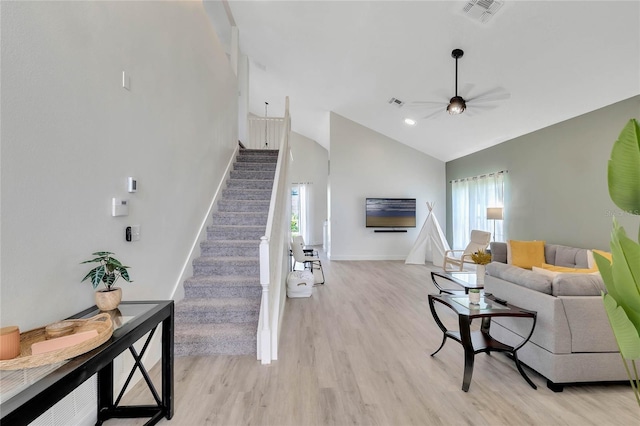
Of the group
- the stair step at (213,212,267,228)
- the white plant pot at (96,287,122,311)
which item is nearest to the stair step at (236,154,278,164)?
the stair step at (213,212,267,228)

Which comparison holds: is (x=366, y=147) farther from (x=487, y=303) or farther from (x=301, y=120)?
(x=487, y=303)

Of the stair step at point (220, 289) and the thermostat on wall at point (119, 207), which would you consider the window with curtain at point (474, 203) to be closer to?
the stair step at point (220, 289)

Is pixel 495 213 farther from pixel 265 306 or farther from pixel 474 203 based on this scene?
pixel 265 306

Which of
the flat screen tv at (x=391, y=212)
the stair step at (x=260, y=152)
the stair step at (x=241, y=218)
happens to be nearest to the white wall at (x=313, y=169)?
the flat screen tv at (x=391, y=212)

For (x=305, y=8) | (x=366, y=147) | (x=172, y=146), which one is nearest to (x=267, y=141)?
(x=366, y=147)

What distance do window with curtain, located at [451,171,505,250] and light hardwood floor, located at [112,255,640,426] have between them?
4106mm

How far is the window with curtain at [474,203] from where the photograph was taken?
6.17m

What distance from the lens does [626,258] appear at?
2.87ft

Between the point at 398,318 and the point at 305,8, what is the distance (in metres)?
4.44

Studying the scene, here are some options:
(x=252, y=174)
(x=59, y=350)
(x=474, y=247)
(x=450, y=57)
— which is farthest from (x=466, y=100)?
(x=59, y=350)

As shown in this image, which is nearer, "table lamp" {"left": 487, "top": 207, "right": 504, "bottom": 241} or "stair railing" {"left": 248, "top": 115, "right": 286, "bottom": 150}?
"table lamp" {"left": 487, "top": 207, "right": 504, "bottom": 241}

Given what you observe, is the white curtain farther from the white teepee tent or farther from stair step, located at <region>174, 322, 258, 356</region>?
stair step, located at <region>174, 322, 258, 356</region>

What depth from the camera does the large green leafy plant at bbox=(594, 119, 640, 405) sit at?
2.85ft

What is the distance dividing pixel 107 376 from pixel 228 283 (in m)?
1.35
